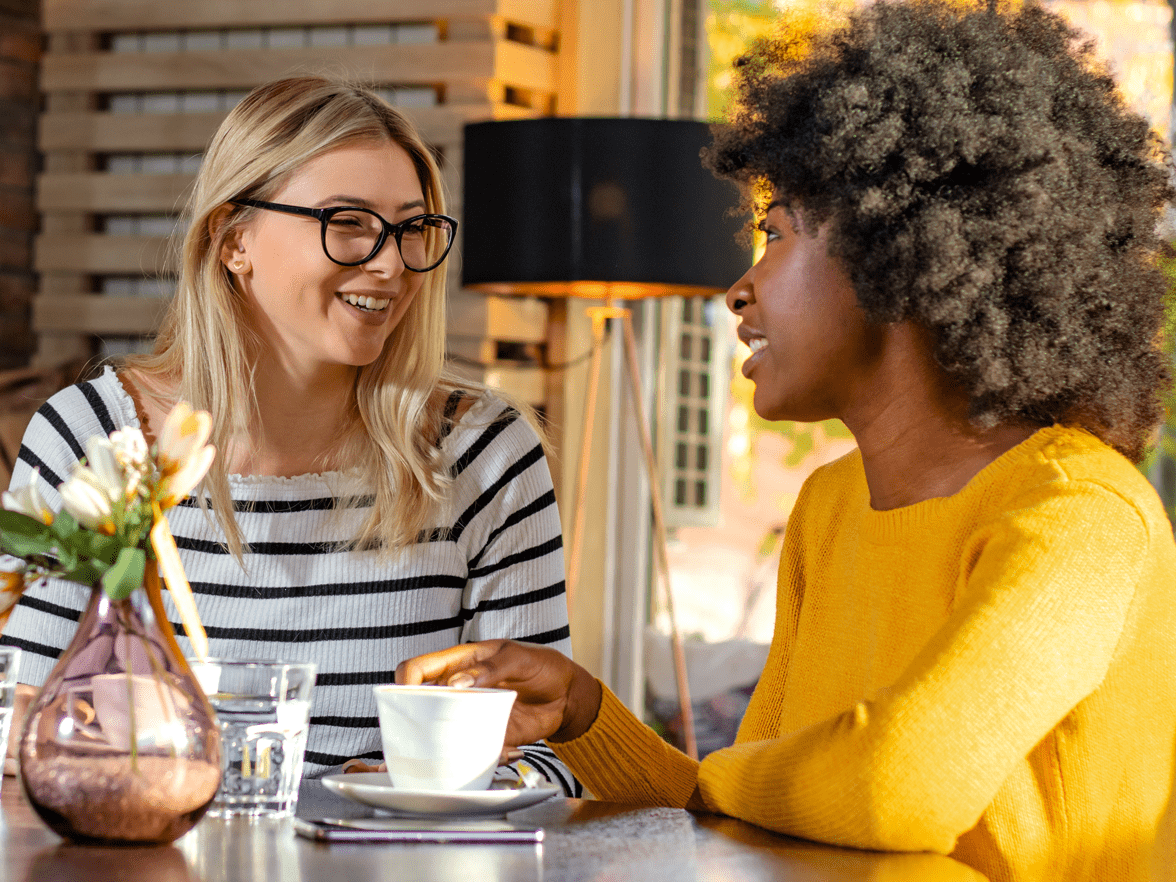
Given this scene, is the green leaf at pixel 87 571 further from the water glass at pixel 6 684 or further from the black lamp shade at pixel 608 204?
the black lamp shade at pixel 608 204

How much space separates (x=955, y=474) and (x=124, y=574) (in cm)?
71

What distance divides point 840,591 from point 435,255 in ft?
2.79

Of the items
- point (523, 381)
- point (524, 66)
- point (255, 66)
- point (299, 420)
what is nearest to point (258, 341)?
point (299, 420)

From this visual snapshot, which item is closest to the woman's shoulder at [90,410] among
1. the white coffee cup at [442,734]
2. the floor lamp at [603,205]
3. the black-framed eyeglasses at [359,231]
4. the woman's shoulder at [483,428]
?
the black-framed eyeglasses at [359,231]

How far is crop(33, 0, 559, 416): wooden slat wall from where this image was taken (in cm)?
338

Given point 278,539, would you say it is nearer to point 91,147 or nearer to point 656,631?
point 656,631

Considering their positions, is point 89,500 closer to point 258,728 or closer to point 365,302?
point 258,728

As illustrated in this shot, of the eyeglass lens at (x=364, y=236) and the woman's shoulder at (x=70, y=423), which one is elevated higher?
the eyeglass lens at (x=364, y=236)

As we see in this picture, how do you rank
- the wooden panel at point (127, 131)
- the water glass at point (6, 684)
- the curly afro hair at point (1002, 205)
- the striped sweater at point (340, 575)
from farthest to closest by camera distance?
the wooden panel at point (127, 131) → the striped sweater at point (340, 575) → the curly afro hair at point (1002, 205) → the water glass at point (6, 684)

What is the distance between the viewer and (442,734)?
90cm

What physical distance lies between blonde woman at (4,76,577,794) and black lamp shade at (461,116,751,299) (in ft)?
2.79

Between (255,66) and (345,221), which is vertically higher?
(255,66)

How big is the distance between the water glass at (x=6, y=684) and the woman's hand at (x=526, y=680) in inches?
11.4

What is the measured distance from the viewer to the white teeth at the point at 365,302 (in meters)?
1.76
